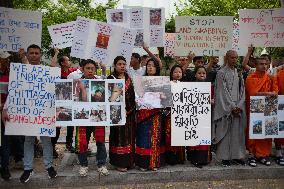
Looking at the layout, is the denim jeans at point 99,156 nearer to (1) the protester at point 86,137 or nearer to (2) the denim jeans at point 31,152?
(1) the protester at point 86,137

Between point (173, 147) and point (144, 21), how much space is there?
2720mm

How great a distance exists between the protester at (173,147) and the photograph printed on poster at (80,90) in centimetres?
137

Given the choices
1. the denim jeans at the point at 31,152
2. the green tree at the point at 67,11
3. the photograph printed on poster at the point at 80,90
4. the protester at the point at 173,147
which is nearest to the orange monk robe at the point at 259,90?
the protester at the point at 173,147

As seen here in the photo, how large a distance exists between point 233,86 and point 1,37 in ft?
12.1

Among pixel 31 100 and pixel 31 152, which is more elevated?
pixel 31 100

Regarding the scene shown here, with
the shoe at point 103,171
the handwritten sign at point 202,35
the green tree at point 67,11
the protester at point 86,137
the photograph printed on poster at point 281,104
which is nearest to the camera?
the protester at point 86,137

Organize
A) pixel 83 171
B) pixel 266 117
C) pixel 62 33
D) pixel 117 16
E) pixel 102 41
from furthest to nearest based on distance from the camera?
pixel 117 16, pixel 62 33, pixel 102 41, pixel 266 117, pixel 83 171

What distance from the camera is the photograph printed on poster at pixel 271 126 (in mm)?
7090

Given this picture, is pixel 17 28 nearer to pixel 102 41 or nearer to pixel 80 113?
pixel 102 41

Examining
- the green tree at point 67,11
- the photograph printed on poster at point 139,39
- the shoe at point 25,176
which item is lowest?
the shoe at point 25,176

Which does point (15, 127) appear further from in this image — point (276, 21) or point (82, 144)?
point (276, 21)

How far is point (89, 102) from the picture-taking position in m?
6.23

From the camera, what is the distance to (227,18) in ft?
25.6

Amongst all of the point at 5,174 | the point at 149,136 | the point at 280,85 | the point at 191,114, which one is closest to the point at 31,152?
the point at 5,174
